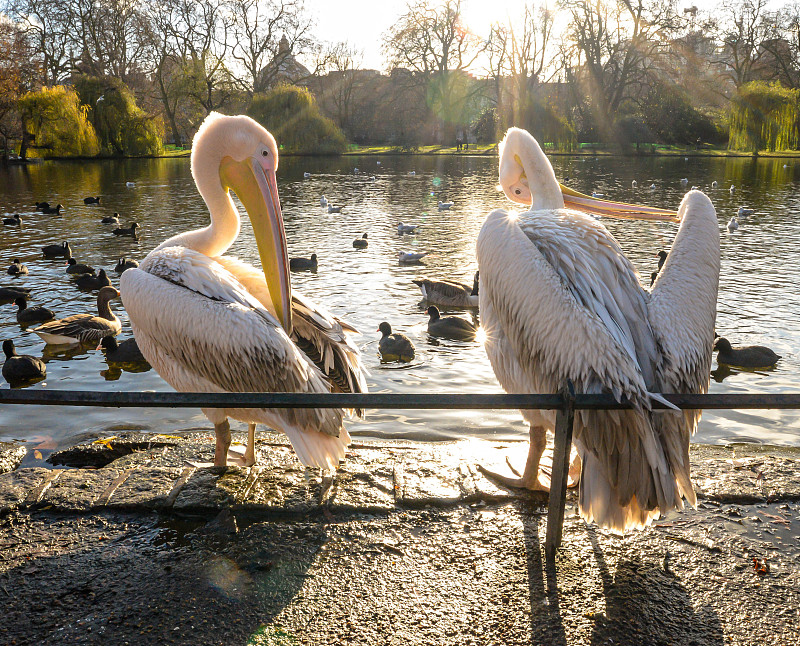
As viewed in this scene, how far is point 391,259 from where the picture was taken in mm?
11523

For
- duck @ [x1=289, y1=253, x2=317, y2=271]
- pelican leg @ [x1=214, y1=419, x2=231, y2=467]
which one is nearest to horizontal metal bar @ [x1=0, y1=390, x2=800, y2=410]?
pelican leg @ [x1=214, y1=419, x2=231, y2=467]

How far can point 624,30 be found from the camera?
42844 millimetres

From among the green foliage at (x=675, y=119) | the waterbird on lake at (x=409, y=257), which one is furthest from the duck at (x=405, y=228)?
the green foliage at (x=675, y=119)

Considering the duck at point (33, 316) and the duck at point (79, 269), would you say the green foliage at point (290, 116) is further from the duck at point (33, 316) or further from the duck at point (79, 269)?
the duck at point (33, 316)

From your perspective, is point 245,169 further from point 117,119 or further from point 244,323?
point 117,119

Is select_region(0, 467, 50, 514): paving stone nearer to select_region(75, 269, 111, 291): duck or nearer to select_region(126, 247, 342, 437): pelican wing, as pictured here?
select_region(126, 247, 342, 437): pelican wing

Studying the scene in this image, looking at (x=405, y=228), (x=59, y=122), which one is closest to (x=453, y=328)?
(x=405, y=228)

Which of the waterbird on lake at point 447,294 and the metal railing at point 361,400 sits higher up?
the metal railing at point 361,400

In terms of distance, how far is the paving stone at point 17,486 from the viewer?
2691mm

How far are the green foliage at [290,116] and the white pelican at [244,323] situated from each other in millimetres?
35826

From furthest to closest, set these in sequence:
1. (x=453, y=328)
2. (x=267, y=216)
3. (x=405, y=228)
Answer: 1. (x=405, y=228)
2. (x=453, y=328)
3. (x=267, y=216)

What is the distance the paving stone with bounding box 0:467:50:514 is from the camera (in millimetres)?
2691

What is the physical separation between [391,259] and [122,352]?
5900mm

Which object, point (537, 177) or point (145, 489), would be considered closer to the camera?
point (145, 489)
